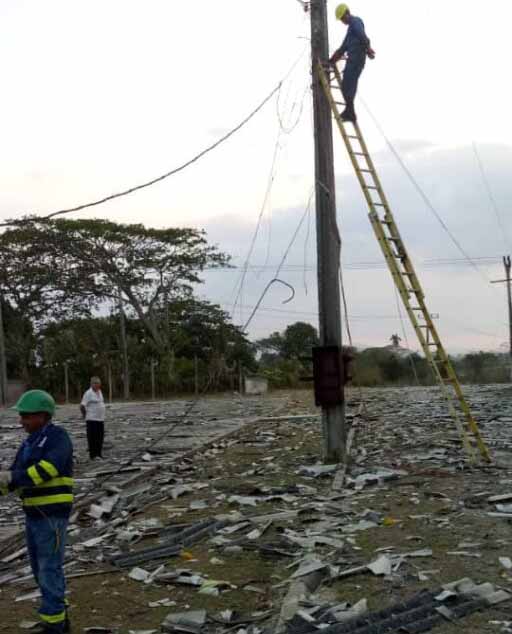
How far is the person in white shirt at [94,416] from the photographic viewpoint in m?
14.8

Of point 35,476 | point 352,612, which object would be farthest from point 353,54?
point 352,612

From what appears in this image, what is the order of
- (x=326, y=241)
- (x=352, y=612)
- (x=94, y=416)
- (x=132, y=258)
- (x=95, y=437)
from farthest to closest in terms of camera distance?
1. (x=132, y=258)
2. (x=95, y=437)
3. (x=94, y=416)
4. (x=326, y=241)
5. (x=352, y=612)

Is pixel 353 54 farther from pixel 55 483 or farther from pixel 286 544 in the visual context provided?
pixel 55 483

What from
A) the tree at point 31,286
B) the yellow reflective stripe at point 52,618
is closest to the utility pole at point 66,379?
the tree at point 31,286

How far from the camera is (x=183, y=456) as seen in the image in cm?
1439

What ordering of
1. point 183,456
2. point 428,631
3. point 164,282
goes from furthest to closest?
1. point 164,282
2. point 183,456
3. point 428,631

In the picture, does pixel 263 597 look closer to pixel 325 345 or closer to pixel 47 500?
pixel 47 500

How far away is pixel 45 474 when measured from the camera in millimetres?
5441

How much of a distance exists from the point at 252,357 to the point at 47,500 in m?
40.9

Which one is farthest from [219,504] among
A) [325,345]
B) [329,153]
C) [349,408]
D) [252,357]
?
[252,357]

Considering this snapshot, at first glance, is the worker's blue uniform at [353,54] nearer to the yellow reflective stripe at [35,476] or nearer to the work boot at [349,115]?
the work boot at [349,115]

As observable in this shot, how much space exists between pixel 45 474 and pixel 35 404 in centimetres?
52

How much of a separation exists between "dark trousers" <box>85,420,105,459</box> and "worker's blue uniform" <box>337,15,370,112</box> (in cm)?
751

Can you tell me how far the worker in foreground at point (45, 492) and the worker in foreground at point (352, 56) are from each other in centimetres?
792
